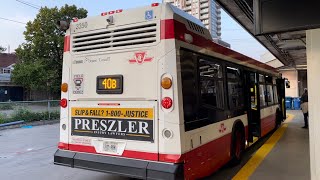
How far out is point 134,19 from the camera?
5.08 metres

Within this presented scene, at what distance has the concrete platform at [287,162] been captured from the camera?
633 centimetres

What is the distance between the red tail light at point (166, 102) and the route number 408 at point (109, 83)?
0.95 metres

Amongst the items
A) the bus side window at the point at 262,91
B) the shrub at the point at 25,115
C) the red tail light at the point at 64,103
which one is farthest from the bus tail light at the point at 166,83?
the shrub at the point at 25,115

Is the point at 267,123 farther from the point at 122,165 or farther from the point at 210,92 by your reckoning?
the point at 122,165

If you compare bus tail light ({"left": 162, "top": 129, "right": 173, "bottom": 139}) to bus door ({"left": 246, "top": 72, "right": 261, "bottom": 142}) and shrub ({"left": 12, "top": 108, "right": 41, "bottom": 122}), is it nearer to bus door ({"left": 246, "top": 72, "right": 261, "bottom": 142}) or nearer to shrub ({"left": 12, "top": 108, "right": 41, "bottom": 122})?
bus door ({"left": 246, "top": 72, "right": 261, "bottom": 142})

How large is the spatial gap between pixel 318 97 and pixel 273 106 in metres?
7.42

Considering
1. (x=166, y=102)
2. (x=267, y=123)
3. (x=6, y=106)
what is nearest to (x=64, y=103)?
(x=166, y=102)

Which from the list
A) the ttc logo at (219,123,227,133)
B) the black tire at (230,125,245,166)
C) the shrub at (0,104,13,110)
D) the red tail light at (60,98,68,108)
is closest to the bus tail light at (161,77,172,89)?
the ttc logo at (219,123,227,133)

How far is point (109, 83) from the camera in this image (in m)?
5.26

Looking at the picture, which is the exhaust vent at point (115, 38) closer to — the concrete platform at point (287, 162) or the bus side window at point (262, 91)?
the concrete platform at point (287, 162)

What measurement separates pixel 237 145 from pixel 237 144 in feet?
0.08

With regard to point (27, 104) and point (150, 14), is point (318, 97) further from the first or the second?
point (27, 104)

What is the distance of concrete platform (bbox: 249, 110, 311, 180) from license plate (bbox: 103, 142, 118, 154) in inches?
110

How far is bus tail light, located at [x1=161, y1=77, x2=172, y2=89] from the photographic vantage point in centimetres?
463
